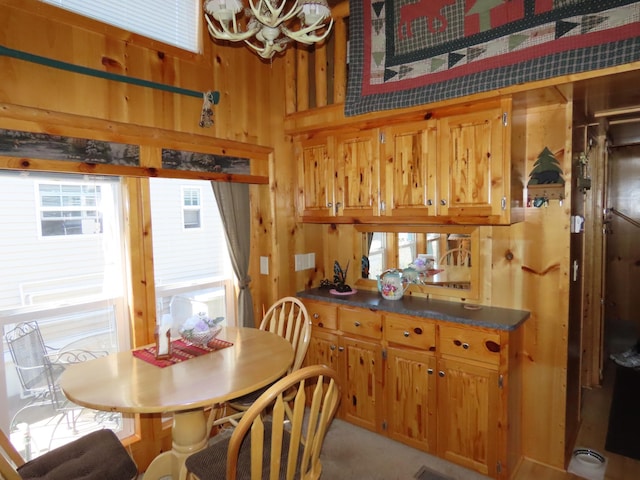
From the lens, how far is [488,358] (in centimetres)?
233

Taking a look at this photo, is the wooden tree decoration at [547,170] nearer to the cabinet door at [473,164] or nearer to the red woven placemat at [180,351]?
the cabinet door at [473,164]

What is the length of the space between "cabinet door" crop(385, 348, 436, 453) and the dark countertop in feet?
0.89

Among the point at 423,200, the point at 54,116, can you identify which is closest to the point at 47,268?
the point at 54,116

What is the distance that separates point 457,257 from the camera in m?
2.81

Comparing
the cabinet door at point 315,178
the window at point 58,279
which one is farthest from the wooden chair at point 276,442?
the cabinet door at point 315,178

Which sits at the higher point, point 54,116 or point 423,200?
point 54,116

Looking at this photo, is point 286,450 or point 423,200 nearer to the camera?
point 286,450

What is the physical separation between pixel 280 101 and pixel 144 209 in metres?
1.42

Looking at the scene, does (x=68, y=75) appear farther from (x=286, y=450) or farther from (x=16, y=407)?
(x=286, y=450)

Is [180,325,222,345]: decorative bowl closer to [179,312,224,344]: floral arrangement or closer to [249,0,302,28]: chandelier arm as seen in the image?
[179,312,224,344]: floral arrangement

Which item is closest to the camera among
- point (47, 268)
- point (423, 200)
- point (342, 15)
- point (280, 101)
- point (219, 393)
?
point (219, 393)

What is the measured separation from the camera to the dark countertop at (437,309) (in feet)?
7.70

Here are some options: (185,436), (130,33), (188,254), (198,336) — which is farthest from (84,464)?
(130,33)

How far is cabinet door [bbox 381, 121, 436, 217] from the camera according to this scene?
2586 millimetres
